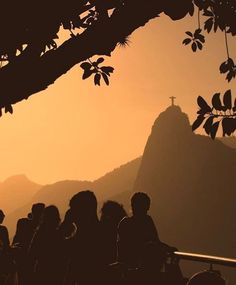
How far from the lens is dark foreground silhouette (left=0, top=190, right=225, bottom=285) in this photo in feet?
16.5

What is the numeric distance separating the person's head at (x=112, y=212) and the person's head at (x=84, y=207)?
2.83ft

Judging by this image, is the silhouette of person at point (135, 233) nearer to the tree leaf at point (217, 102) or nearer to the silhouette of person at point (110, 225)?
the silhouette of person at point (110, 225)

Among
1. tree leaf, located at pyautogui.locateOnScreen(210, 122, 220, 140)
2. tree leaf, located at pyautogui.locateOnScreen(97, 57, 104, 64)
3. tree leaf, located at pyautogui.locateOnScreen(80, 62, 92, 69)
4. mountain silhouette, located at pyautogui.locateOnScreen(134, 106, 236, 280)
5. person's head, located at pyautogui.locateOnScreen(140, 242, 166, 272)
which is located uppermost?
mountain silhouette, located at pyautogui.locateOnScreen(134, 106, 236, 280)

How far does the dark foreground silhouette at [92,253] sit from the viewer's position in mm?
5020

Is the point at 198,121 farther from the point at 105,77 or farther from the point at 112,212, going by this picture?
the point at 112,212

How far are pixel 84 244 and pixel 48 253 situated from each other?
1.33ft

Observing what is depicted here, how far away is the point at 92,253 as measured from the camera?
5.14m

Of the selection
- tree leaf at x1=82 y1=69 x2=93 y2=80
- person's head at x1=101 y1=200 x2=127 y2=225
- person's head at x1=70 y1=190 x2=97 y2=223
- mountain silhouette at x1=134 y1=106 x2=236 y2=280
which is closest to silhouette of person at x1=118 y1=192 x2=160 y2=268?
person's head at x1=101 y1=200 x2=127 y2=225

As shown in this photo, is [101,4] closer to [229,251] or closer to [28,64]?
[28,64]

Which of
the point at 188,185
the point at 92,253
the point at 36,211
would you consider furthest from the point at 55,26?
the point at 188,185

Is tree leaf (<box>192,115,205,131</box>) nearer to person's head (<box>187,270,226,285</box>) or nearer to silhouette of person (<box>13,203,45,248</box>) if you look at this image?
person's head (<box>187,270,226,285</box>)

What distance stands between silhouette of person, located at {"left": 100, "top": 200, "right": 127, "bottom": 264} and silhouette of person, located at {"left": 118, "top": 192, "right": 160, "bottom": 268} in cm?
9

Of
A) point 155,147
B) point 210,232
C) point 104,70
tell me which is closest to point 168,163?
point 155,147

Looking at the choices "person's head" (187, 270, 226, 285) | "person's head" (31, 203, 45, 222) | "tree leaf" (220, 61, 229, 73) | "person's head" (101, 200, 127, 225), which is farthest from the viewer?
"person's head" (31, 203, 45, 222)
